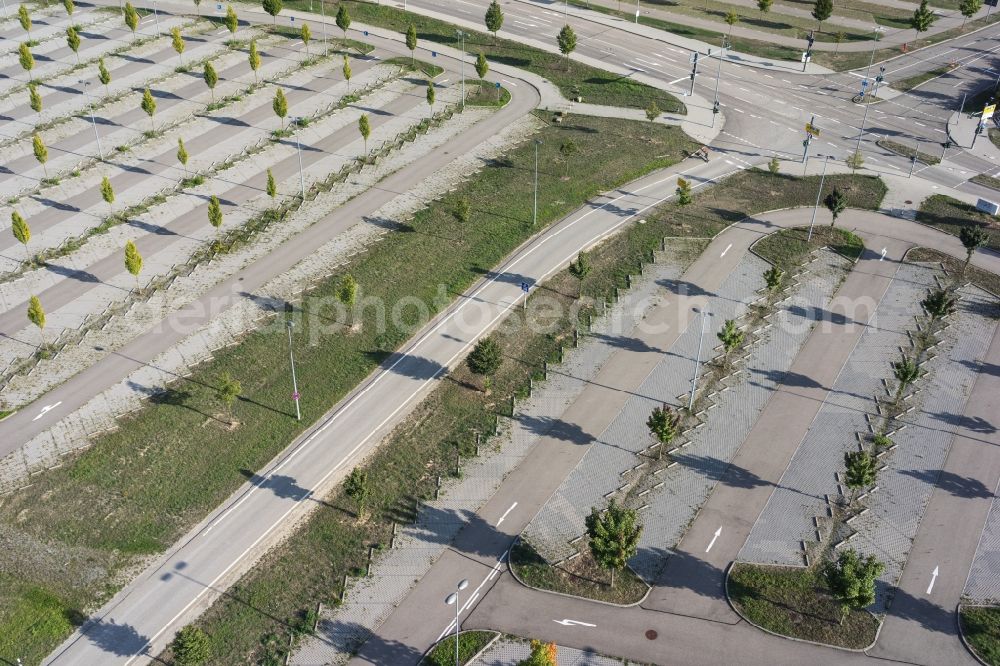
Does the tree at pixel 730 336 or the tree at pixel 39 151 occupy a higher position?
the tree at pixel 39 151

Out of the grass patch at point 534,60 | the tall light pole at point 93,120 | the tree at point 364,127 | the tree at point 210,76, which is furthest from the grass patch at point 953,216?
the tall light pole at point 93,120

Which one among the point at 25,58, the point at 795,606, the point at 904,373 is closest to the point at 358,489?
the point at 795,606

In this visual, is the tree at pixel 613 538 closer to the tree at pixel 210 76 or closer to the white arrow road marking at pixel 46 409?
the white arrow road marking at pixel 46 409

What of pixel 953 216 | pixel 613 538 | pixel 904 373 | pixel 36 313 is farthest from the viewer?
pixel 953 216

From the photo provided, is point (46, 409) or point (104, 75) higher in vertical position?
point (104, 75)

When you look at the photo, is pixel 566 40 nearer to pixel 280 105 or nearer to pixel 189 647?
pixel 280 105

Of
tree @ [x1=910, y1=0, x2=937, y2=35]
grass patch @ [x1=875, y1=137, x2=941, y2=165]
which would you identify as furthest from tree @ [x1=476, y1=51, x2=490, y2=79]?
tree @ [x1=910, y1=0, x2=937, y2=35]

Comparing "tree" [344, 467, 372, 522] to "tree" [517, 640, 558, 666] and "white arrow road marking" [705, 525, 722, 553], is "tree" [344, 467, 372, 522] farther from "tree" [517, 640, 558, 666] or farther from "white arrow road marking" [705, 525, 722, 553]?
"white arrow road marking" [705, 525, 722, 553]
